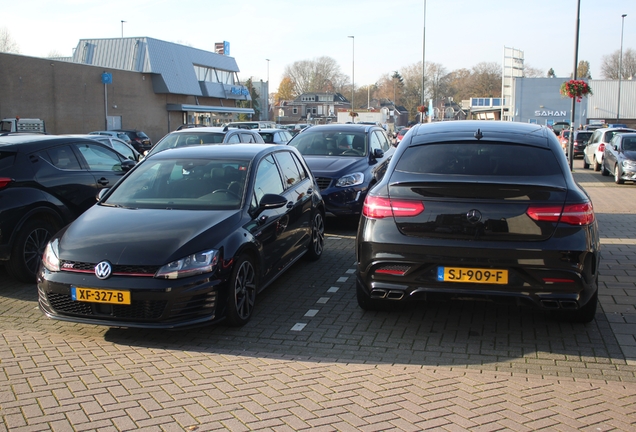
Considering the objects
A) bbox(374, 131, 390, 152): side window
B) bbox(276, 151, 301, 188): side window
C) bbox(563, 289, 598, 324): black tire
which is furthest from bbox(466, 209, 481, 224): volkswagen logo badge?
bbox(374, 131, 390, 152): side window

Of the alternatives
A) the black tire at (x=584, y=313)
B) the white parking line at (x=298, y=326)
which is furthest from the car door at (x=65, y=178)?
the black tire at (x=584, y=313)

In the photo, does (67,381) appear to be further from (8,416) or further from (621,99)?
(621,99)

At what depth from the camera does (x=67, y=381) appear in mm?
4391

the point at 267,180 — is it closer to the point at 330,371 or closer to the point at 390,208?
the point at 390,208

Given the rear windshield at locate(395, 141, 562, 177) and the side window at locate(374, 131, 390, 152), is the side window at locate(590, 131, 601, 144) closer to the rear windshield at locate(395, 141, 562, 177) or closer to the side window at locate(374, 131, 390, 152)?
the side window at locate(374, 131, 390, 152)

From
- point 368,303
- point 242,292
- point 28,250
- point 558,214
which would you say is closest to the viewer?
point 558,214

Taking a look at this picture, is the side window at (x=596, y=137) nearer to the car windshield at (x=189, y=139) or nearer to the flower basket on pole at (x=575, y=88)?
the flower basket on pole at (x=575, y=88)

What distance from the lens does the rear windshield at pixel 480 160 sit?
17.3ft

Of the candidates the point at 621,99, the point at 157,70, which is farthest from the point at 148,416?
the point at 621,99

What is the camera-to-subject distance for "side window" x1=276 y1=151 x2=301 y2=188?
24.4ft

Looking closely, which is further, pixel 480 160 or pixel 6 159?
pixel 6 159

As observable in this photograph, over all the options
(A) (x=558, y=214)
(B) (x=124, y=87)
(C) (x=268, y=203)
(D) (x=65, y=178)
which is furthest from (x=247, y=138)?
(B) (x=124, y=87)

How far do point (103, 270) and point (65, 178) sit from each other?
3382mm

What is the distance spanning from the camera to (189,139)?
12977mm
